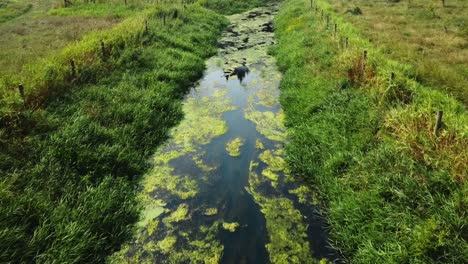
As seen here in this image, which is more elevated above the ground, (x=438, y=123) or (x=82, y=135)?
(x=438, y=123)

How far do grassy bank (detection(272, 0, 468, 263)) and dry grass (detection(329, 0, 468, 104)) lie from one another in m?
1.51

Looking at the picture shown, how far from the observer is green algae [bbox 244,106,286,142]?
1205 centimetres

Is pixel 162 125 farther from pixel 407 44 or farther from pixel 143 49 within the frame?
pixel 407 44

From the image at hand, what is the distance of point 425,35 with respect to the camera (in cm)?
1972

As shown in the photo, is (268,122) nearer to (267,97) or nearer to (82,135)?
(267,97)

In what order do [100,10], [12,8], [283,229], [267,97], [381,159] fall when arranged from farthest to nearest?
[12,8], [100,10], [267,97], [381,159], [283,229]

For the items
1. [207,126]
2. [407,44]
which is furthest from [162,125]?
[407,44]

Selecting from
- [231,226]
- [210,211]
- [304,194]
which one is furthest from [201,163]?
[304,194]

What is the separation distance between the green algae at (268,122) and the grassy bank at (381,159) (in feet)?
1.12

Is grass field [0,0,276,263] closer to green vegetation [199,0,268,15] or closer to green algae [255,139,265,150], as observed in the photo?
green algae [255,139,265,150]

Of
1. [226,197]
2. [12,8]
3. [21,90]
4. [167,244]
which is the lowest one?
[167,244]

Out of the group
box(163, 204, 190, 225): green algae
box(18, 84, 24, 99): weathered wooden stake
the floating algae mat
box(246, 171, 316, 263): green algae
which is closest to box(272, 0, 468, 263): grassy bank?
the floating algae mat

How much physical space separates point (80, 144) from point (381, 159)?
8251 mm

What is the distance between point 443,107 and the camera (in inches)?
367
